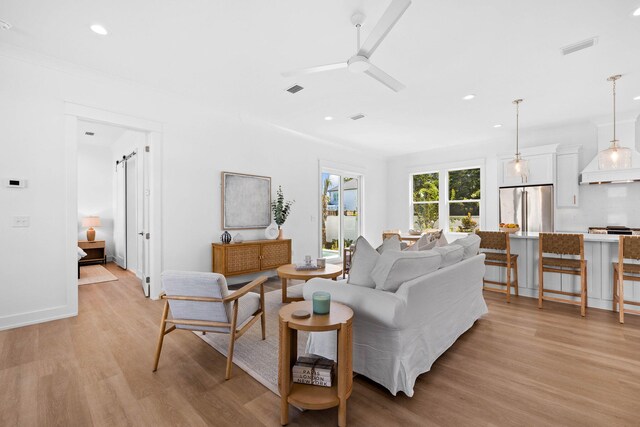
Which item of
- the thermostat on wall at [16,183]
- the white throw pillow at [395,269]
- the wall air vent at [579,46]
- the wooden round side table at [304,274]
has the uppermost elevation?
the wall air vent at [579,46]

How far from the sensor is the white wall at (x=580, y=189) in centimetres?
509

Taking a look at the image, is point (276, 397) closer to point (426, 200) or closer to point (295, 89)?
point (295, 89)

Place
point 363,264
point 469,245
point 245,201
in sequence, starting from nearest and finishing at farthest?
point 363,264, point 469,245, point 245,201

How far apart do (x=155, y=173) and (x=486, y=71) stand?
430 centimetres

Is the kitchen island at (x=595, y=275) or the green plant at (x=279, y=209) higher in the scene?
the green plant at (x=279, y=209)

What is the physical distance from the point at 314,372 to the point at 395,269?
2.76ft

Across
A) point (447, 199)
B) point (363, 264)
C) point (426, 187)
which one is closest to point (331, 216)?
point (426, 187)

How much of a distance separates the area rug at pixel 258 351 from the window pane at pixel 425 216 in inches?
216

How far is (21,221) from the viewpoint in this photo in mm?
3135

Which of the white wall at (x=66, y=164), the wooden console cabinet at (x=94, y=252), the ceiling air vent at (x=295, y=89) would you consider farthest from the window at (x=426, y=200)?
the wooden console cabinet at (x=94, y=252)

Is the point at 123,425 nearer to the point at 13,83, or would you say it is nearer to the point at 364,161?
the point at 13,83

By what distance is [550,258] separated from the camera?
3.75 metres

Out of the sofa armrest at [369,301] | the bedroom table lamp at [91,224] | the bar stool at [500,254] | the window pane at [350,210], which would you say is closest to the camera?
the sofa armrest at [369,301]

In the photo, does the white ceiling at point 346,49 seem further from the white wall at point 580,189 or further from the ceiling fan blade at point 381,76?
the white wall at point 580,189
